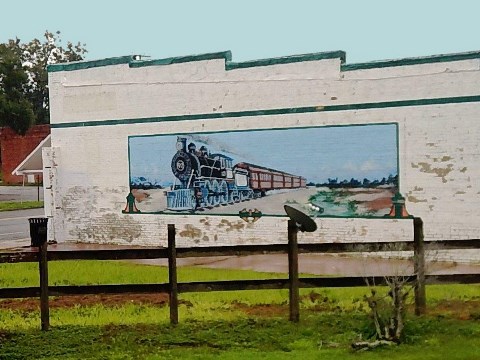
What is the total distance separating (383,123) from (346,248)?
779 centimetres

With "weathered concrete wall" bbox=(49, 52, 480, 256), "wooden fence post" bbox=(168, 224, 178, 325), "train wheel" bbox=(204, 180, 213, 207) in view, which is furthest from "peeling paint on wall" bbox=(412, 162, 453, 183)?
"wooden fence post" bbox=(168, 224, 178, 325)

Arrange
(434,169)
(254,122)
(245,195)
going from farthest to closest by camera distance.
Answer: (245,195) < (254,122) < (434,169)

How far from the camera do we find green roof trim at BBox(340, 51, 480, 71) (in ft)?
49.6

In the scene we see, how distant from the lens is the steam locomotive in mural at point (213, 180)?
17672 mm

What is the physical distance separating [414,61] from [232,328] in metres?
9.14

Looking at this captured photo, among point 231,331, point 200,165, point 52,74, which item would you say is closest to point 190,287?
point 231,331

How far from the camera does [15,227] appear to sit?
27.9 meters

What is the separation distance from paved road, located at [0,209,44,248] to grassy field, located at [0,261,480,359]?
10.8m

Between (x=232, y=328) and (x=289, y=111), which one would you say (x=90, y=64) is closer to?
(x=289, y=111)

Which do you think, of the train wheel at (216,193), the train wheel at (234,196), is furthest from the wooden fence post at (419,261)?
the train wheel at (216,193)

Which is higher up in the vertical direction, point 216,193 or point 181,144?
point 181,144

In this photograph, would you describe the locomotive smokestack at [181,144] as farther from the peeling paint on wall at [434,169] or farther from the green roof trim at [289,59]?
the peeling paint on wall at [434,169]

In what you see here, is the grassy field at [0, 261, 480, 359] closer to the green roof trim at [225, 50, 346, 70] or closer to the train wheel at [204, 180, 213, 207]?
the green roof trim at [225, 50, 346, 70]

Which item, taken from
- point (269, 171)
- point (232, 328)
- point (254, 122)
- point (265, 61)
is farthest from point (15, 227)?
point (232, 328)
